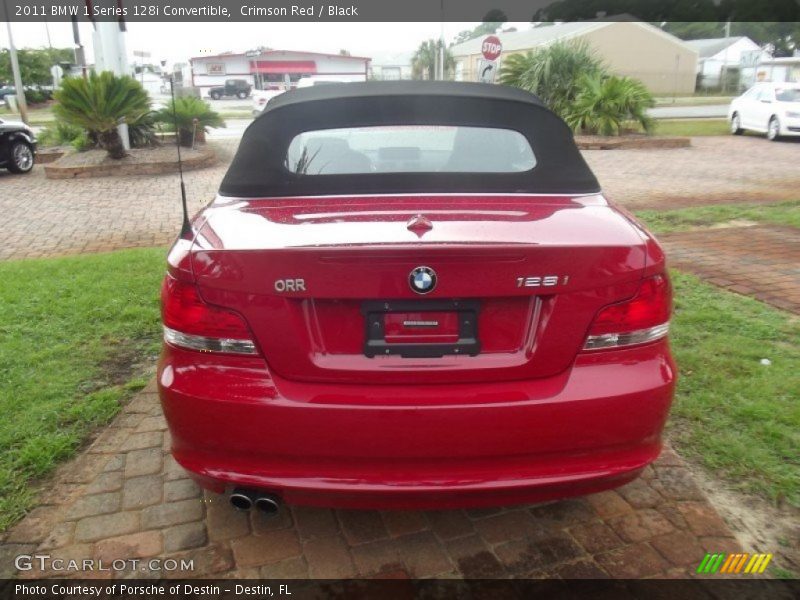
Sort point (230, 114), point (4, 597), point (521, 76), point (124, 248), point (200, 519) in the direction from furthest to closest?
point (230, 114) → point (521, 76) → point (124, 248) → point (200, 519) → point (4, 597)

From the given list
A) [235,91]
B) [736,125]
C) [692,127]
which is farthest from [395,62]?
[736,125]

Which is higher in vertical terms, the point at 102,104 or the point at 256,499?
the point at 102,104

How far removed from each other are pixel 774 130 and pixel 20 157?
1899 cm

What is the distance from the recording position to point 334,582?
7.86 feet

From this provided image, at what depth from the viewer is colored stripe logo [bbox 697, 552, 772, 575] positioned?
7.96 feet

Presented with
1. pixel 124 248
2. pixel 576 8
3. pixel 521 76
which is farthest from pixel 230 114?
pixel 576 8

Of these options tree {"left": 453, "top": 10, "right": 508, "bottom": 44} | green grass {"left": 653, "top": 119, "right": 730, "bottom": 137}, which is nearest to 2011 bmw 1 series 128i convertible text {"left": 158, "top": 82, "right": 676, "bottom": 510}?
green grass {"left": 653, "top": 119, "right": 730, "bottom": 137}

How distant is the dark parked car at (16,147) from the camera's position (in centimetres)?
1416

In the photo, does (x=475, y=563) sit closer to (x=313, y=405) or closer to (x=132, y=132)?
(x=313, y=405)

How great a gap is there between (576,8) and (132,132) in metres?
75.7

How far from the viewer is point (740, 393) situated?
363 cm

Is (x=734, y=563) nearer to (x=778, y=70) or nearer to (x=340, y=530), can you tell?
(x=340, y=530)

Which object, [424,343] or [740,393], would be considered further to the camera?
[740,393]

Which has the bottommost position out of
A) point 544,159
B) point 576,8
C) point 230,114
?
point 230,114
